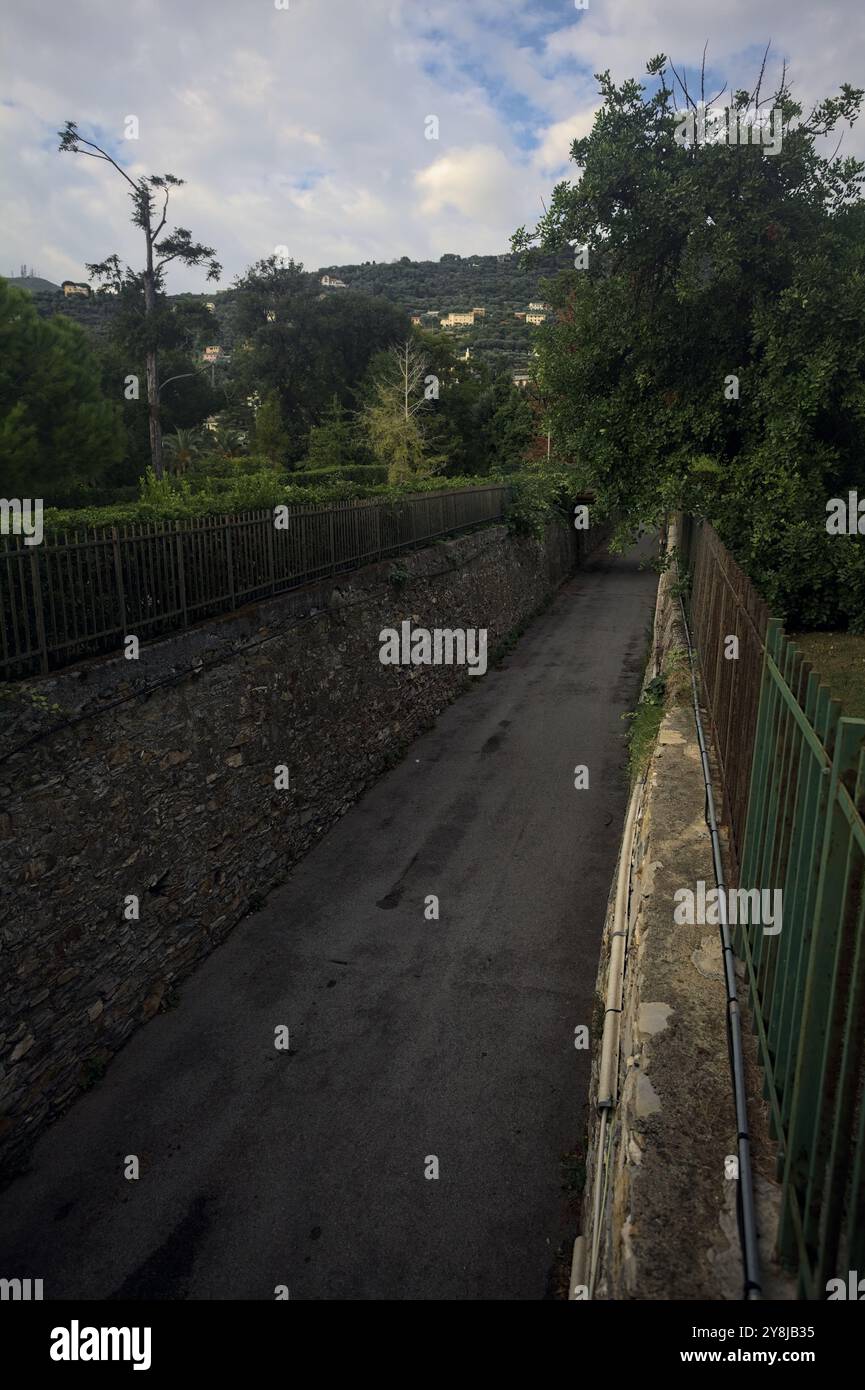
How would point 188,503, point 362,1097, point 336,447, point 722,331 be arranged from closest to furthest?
point 362,1097
point 188,503
point 722,331
point 336,447

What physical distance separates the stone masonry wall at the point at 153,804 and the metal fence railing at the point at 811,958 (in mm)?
5700

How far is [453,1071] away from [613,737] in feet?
30.3

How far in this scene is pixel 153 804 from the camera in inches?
327

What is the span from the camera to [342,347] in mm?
49719

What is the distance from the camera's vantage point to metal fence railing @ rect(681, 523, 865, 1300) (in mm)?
2076

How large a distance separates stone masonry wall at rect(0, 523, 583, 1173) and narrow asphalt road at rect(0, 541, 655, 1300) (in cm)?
47

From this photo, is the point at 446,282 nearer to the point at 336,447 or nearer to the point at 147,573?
the point at 336,447

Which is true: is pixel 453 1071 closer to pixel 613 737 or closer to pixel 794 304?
pixel 613 737

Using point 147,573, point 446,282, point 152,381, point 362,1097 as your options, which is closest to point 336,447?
point 152,381

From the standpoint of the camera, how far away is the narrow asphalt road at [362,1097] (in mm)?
5758

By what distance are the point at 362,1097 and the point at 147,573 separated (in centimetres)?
574

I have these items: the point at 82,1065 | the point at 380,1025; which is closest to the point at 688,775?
the point at 380,1025

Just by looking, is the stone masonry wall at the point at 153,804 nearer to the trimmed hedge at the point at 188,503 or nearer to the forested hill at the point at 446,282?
the trimmed hedge at the point at 188,503
